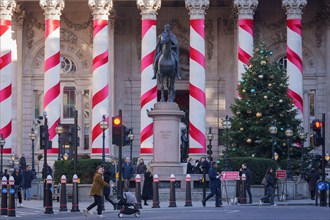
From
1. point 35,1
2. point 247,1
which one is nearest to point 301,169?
point 247,1

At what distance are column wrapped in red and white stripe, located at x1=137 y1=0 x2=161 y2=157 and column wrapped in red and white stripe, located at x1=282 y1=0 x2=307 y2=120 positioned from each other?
27.7 ft

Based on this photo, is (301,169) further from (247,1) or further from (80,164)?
(247,1)

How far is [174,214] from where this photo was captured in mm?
44594

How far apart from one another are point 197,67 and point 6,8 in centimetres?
1263

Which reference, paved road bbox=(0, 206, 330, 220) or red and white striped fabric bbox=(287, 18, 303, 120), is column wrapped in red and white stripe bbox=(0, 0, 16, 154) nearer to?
red and white striped fabric bbox=(287, 18, 303, 120)

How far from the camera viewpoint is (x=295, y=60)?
76750mm

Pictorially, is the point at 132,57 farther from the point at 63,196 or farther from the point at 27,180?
the point at 63,196

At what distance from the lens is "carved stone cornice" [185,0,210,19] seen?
251 feet

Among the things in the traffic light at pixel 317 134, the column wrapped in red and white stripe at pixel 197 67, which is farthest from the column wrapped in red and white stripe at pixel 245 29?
the traffic light at pixel 317 134

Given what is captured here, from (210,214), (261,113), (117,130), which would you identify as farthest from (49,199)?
(261,113)

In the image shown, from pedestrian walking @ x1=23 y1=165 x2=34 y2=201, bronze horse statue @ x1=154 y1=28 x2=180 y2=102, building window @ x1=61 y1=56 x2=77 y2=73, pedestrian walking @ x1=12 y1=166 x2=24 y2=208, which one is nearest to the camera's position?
pedestrian walking @ x1=12 y1=166 x2=24 y2=208

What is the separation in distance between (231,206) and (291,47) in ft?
85.6

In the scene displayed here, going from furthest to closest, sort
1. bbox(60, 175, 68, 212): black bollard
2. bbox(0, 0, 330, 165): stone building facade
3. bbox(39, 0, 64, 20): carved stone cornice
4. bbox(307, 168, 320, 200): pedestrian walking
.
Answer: bbox(0, 0, 330, 165): stone building facade < bbox(39, 0, 64, 20): carved stone cornice < bbox(307, 168, 320, 200): pedestrian walking < bbox(60, 175, 68, 212): black bollard

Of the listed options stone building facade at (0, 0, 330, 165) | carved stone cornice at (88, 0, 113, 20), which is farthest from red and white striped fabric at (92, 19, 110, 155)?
stone building facade at (0, 0, 330, 165)
